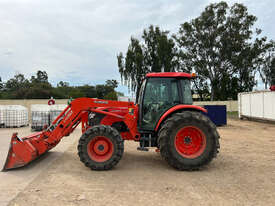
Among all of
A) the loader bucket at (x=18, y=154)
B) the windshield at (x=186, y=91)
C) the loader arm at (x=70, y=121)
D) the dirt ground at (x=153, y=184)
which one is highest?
Result: the windshield at (x=186, y=91)

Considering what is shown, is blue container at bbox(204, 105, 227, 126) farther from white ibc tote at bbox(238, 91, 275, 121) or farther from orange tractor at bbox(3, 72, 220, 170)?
orange tractor at bbox(3, 72, 220, 170)

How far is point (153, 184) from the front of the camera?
15.0ft

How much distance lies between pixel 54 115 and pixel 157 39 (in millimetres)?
24315

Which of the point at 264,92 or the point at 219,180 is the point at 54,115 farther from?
the point at 264,92

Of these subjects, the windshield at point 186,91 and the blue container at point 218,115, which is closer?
the windshield at point 186,91

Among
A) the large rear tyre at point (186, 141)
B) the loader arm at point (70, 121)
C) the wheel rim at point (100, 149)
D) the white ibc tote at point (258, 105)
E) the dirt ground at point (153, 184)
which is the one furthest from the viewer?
the white ibc tote at point (258, 105)

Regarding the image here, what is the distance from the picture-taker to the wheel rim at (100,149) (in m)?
5.48

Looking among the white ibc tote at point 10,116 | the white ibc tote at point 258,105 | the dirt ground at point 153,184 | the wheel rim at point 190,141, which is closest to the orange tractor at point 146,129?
the wheel rim at point 190,141

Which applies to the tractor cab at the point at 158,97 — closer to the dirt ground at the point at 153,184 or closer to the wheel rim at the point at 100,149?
the wheel rim at the point at 100,149

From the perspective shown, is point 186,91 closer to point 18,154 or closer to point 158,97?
point 158,97

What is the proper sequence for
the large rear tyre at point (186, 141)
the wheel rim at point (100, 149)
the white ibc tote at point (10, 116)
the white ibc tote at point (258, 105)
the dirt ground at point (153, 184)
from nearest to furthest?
1. the dirt ground at point (153, 184)
2. the large rear tyre at point (186, 141)
3. the wheel rim at point (100, 149)
4. the white ibc tote at point (258, 105)
5. the white ibc tote at point (10, 116)

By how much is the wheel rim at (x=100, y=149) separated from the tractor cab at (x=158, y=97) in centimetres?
92

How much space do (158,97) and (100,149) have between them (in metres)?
1.90

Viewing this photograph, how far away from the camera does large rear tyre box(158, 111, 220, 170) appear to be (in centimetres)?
532
